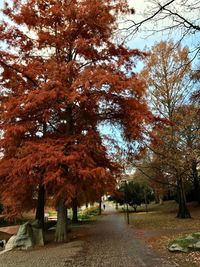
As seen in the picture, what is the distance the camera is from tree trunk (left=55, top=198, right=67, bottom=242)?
664 inches

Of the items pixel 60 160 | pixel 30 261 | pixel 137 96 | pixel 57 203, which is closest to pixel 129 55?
pixel 137 96

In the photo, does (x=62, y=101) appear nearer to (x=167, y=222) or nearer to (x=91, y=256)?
(x=91, y=256)

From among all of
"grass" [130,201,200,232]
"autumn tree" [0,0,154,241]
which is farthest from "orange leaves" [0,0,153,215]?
"grass" [130,201,200,232]

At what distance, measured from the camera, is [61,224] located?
17.1m

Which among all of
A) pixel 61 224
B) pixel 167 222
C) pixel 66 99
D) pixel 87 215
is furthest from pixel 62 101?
→ pixel 87 215

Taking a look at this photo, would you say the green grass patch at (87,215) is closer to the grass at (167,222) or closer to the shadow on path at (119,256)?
the grass at (167,222)

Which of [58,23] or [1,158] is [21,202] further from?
[58,23]

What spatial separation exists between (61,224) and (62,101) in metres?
5.57

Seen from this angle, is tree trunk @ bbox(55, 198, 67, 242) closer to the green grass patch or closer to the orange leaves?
the orange leaves

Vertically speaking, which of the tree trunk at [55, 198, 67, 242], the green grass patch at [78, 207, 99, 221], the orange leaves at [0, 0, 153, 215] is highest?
the orange leaves at [0, 0, 153, 215]

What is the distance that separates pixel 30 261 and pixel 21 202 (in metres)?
7.81

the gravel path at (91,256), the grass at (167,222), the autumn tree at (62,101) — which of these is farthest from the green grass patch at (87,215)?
the gravel path at (91,256)

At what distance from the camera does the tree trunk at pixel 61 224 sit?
55.4 ft

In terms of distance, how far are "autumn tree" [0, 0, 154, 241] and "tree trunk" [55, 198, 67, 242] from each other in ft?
0.15
